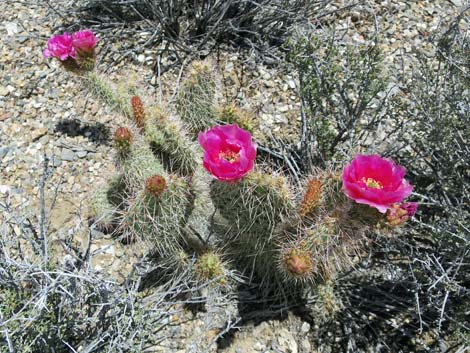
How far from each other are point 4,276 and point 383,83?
6.18 feet

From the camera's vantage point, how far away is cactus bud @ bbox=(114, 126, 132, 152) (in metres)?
2.38

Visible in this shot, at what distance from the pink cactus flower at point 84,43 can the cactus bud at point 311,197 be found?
56.2 inches

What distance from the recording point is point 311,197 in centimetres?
204

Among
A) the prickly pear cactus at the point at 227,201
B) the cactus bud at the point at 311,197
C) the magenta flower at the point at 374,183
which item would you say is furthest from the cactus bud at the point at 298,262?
the magenta flower at the point at 374,183

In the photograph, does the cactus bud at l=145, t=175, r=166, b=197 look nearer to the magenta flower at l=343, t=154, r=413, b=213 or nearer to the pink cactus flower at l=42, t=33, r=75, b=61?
the magenta flower at l=343, t=154, r=413, b=213

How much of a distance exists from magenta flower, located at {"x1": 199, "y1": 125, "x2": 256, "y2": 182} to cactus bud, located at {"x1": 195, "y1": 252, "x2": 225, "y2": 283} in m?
0.48

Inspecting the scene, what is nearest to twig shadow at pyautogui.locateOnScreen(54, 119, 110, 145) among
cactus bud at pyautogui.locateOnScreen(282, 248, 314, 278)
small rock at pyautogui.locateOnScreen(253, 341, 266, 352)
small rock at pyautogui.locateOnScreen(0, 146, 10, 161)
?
small rock at pyautogui.locateOnScreen(0, 146, 10, 161)

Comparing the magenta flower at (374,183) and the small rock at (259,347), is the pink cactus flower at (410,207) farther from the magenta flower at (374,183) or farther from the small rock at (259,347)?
→ the small rock at (259,347)

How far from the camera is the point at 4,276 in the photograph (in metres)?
2.10

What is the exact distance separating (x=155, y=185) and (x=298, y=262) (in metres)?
0.60

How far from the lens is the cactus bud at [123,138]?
238 cm

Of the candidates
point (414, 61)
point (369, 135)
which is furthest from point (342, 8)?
point (369, 135)

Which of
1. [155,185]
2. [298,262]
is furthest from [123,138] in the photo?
[298,262]

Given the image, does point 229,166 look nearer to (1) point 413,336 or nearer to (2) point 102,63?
(1) point 413,336
